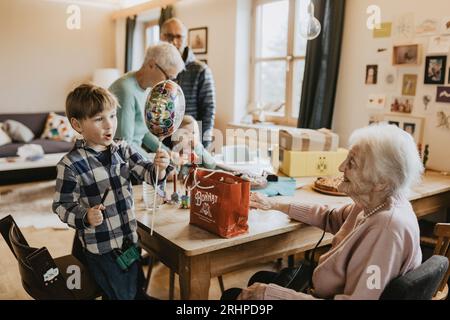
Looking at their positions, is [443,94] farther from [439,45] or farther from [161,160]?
[161,160]

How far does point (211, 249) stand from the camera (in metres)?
1.39

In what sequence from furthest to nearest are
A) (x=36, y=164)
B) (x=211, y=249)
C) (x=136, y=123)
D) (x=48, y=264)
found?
(x=36, y=164)
(x=136, y=123)
(x=48, y=264)
(x=211, y=249)

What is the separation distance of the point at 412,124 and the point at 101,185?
86.1 inches

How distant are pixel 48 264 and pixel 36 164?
3.35 metres

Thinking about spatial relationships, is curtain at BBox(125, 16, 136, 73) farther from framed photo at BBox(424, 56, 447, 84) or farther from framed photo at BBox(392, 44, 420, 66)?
framed photo at BBox(424, 56, 447, 84)

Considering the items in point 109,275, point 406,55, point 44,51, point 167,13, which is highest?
point 167,13

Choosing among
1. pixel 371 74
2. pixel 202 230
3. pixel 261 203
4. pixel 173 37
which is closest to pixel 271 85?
pixel 371 74

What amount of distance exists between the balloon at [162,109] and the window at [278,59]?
2.78m

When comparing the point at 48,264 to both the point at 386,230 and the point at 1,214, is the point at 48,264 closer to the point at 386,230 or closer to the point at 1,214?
the point at 386,230

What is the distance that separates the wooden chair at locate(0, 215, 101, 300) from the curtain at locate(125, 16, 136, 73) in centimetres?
525

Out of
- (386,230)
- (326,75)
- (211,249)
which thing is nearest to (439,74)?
(326,75)

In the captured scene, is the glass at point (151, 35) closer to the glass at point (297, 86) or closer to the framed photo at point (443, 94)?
the glass at point (297, 86)

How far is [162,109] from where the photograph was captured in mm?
1582

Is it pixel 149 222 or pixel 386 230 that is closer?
pixel 386 230
